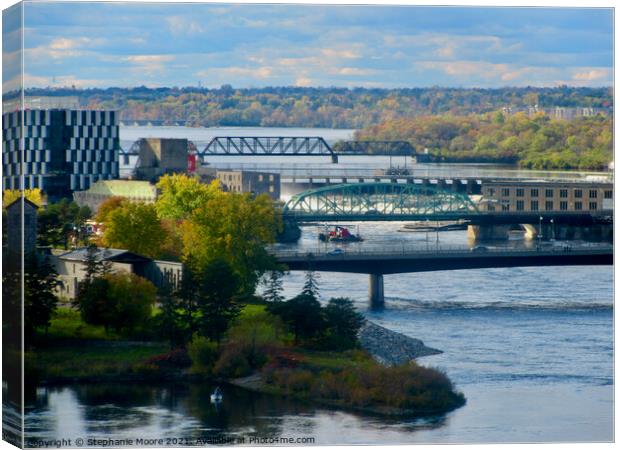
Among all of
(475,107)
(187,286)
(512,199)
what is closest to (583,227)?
(512,199)

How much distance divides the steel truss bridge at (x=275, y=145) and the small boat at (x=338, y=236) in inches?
106

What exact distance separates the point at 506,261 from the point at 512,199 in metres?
1.12

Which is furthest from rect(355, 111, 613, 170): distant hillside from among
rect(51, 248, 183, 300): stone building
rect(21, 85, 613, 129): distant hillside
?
rect(51, 248, 183, 300): stone building

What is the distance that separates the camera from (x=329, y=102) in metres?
28.2

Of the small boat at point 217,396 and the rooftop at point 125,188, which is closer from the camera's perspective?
the small boat at point 217,396

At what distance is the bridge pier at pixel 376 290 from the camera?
103 feet

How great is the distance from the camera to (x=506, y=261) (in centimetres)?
3366

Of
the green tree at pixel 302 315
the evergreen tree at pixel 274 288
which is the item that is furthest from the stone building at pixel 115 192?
the green tree at pixel 302 315

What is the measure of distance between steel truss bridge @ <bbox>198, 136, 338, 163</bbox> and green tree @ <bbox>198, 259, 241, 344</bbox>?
2.52 metres

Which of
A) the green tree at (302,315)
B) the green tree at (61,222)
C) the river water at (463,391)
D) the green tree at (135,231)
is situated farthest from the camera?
the green tree at (135,231)

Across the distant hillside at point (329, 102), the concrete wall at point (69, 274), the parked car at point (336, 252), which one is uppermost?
the distant hillside at point (329, 102)

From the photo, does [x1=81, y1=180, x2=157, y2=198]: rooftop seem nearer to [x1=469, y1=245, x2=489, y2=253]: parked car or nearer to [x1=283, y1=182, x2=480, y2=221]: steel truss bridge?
[x1=283, y1=182, x2=480, y2=221]: steel truss bridge

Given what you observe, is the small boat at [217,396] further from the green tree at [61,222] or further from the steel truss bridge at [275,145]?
the steel truss bridge at [275,145]

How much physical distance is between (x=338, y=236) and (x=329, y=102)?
6.32 meters
